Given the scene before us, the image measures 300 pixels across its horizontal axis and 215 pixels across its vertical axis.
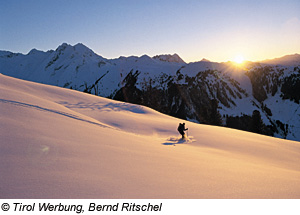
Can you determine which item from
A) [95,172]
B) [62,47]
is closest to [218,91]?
[95,172]

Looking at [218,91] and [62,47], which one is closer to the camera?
[218,91]

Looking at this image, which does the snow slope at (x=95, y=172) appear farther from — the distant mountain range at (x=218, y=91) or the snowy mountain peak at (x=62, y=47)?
the snowy mountain peak at (x=62, y=47)

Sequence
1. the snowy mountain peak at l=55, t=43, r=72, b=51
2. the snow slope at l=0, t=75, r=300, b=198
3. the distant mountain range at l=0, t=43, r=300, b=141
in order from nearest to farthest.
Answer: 1. the snow slope at l=0, t=75, r=300, b=198
2. the distant mountain range at l=0, t=43, r=300, b=141
3. the snowy mountain peak at l=55, t=43, r=72, b=51

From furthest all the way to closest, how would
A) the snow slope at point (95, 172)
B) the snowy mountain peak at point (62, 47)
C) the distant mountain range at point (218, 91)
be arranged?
the snowy mountain peak at point (62, 47) < the distant mountain range at point (218, 91) < the snow slope at point (95, 172)

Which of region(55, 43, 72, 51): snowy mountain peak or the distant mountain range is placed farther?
region(55, 43, 72, 51): snowy mountain peak

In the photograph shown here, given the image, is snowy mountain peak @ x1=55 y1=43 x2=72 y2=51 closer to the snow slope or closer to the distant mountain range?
the distant mountain range

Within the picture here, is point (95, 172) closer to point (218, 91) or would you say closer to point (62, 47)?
point (218, 91)

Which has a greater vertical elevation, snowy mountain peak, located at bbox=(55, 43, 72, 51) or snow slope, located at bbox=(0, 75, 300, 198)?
snowy mountain peak, located at bbox=(55, 43, 72, 51)

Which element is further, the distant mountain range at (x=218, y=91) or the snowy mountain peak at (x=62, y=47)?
the snowy mountain peak at (x=62, y=47)

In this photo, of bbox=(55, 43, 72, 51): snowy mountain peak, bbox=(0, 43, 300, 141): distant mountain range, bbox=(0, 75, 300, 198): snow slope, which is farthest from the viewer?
bbox=(55, 43, 72, 51): snowy mountain peak

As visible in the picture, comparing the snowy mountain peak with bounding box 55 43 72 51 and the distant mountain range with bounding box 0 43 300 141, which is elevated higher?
the snowy mountain peak with bounding box 55 43 72 51

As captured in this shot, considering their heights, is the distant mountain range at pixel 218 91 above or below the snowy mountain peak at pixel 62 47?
below

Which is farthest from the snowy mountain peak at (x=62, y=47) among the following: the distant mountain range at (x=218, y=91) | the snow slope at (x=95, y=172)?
the snow slope at (x=95, y=172)

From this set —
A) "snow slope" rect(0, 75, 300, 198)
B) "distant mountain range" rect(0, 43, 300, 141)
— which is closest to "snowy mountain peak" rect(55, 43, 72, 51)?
"distant mountain range" rect(0, 43, 300, 141)
